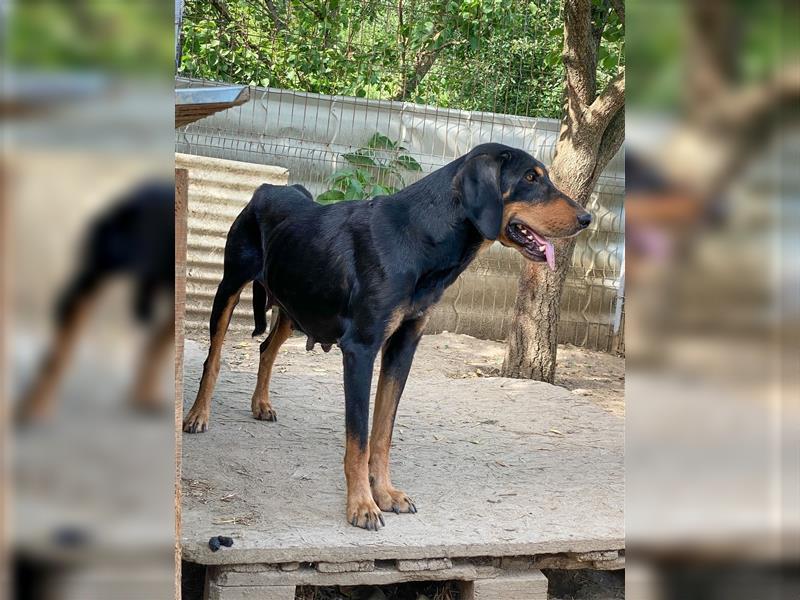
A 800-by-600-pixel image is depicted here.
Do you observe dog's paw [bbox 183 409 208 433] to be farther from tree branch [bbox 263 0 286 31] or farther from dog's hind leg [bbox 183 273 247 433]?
tree branch [bbox 263 0 286 31]

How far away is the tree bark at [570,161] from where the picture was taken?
23.9ft

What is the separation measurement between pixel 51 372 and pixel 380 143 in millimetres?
8447

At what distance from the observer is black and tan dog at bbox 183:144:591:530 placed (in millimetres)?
3881

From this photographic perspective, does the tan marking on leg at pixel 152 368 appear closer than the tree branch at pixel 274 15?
Yes

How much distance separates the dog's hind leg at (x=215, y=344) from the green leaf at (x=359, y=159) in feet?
12.9

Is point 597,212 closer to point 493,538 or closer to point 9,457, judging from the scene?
point 493,538

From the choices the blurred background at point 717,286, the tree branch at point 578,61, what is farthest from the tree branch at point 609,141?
the blurred background at point 717,286

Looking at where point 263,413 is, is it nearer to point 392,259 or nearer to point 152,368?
point 392,259

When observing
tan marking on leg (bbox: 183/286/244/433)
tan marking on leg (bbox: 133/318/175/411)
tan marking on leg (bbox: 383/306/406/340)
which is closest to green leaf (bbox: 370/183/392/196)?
tan marking on leg (bbox: 183/286/244/433)

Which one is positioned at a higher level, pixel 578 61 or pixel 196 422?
pixel 578 61

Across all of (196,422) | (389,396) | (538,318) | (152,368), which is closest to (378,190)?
(538,318)

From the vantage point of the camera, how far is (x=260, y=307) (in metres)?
5.54

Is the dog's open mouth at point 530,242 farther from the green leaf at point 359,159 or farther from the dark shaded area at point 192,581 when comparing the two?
the green leaf at point 359,159

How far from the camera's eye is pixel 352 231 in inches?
166
